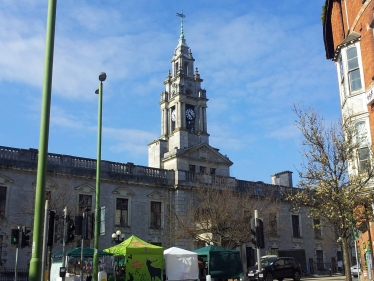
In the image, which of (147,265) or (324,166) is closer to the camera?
(324,166)

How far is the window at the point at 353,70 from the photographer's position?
19938 mm

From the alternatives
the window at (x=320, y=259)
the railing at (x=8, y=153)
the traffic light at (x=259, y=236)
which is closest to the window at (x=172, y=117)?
the railing at (x=8, y=153)

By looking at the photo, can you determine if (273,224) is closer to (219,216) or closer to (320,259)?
(320,259)

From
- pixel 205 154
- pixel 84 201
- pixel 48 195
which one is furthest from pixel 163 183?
pixel 48 195

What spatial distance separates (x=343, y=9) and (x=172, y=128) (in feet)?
86.5

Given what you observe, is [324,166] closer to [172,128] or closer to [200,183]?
[200,183]

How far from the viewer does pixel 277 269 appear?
1112 inches

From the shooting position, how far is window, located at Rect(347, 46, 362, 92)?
65.4ft

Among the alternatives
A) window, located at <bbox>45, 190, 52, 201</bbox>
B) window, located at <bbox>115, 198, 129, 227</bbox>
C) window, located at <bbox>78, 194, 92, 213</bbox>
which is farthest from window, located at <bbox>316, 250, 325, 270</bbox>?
window, located at <bbox>45, 190, 52, 201</bbox>

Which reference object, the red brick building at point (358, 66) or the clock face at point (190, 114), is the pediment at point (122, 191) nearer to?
the clock face at point (190, 114)

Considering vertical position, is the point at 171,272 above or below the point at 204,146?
below

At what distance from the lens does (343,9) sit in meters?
22.1

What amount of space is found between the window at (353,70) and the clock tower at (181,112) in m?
23.2

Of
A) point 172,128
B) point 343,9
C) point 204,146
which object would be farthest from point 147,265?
point 172,128
